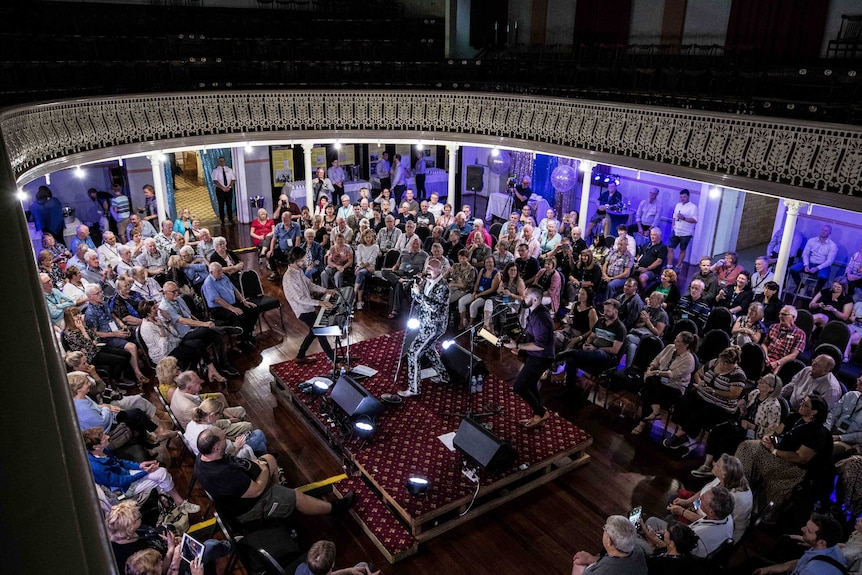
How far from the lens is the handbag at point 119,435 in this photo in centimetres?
560

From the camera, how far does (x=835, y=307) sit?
26.7ft

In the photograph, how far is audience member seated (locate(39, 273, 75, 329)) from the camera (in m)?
7.10

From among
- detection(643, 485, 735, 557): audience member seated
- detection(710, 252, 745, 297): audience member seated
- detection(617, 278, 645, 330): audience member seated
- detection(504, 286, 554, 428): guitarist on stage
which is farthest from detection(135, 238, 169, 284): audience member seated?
detection(710, 252, 745, 297): audience member seated

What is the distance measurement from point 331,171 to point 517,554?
11.2 metres

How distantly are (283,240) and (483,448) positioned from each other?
254 inches

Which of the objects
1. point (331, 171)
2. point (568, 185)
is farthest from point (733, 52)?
point (331, 171)

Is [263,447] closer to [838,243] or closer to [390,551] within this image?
[390,551]

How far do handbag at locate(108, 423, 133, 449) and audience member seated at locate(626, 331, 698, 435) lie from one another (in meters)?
5.18

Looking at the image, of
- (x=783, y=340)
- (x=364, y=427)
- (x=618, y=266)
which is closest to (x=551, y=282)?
(x=618, y=266)

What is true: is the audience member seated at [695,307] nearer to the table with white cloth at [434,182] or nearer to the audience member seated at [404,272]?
the audience member seated at [404,272]

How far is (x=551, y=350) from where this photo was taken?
6.32m

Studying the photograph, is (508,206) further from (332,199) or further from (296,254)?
(296,254)

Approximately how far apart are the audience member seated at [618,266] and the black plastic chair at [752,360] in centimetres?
289

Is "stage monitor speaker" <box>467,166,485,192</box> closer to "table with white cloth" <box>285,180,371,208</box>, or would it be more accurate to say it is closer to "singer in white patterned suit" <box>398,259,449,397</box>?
"table with white cloth" <box>285,180,371,208</box>
